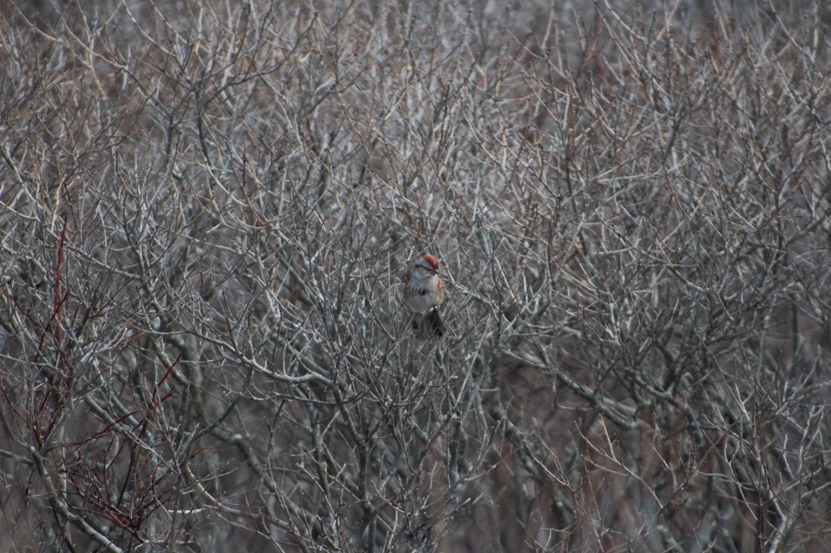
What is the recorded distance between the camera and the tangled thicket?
20.6 ft

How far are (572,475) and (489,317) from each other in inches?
206

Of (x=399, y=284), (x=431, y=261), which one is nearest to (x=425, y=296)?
(x=431, y=261)

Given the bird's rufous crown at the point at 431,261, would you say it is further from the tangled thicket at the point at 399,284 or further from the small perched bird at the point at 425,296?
the tangled thicket at the point at 399,284

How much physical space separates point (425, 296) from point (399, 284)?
422 millimetres

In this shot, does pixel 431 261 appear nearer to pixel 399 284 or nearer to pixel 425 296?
pixel 425 296

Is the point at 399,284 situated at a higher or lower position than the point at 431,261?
lower

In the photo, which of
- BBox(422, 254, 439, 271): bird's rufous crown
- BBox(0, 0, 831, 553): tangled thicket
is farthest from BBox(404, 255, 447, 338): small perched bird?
BBox(0, 0, 831, 553): tangled thicket

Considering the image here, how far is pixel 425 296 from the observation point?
23.8ft

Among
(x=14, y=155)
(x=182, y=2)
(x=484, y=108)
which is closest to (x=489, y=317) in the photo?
(x=484, y=108)

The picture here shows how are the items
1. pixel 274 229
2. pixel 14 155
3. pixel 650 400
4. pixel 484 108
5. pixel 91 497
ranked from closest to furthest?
pixel 91 497 < pixel 274 229 < pixel 14 155 < pixel 650 400 < pixel 484 108

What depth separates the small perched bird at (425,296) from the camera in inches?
266

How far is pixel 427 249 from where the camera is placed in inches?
296

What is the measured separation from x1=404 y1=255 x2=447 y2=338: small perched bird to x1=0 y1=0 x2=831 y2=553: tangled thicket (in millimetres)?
146

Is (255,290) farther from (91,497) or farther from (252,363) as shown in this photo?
(91,497)
